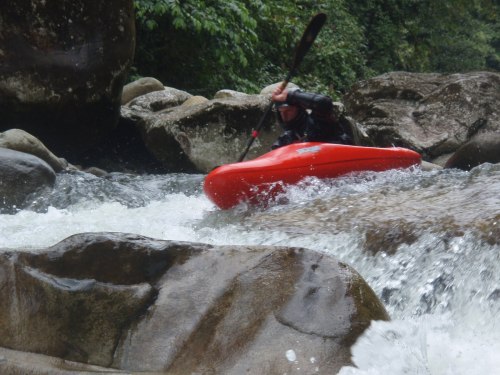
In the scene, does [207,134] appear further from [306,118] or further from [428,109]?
[428,109]

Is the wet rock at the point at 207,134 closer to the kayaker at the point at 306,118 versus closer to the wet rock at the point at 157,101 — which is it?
the wet rock at the point at 157,101

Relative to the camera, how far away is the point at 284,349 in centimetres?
231

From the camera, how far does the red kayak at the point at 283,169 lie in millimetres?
5465

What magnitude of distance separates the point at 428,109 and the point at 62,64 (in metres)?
4.68

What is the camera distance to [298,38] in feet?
46.5

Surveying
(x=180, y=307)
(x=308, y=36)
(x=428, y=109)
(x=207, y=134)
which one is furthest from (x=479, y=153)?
(x=180, y=307)

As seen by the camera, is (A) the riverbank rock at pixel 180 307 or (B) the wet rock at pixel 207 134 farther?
(B) the wet rock at pixel 207 134

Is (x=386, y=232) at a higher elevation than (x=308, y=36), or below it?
higher

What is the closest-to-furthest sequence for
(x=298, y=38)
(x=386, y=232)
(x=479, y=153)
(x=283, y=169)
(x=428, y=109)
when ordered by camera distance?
(x=386, y=232)
(x=283, y=169)
(x=479, y=153)
(x=428, y=109)
(x=298, y=38)

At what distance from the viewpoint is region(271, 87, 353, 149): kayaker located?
239 inches

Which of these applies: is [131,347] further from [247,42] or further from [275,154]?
[247,42]

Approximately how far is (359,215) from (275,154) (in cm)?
138

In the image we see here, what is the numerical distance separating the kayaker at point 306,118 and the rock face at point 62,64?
1980mm

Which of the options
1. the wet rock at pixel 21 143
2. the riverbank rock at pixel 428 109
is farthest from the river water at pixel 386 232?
the riverbank rock at pixel 428 109
